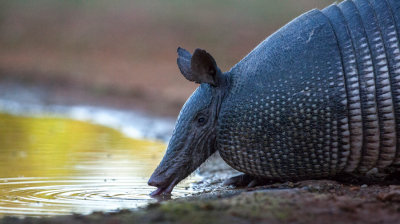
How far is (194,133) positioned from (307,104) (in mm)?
1298

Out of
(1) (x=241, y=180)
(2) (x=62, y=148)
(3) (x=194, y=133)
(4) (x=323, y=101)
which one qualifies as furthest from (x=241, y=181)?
(2) (x=62, y=148)

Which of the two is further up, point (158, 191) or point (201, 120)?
point (201, 120)

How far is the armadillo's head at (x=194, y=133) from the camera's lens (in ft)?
24.1

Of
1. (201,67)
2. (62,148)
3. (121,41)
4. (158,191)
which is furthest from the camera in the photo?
(121,41)

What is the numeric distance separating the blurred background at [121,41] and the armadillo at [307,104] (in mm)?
10977

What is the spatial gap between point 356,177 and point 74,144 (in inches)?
246

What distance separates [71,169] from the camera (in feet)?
31.0

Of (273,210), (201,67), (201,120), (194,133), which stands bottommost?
(273,210)

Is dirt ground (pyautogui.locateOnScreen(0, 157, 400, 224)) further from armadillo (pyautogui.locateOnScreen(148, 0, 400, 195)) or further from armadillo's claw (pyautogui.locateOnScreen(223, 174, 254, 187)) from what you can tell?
armadillo's claw (pyautogui.locateOnScreen(223, 174, 254, 187))

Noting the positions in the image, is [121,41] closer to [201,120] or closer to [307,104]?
[201,120]

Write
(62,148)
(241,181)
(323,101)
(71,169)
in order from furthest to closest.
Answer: (62,148) < (71,169) < (241,181) < (323,101)

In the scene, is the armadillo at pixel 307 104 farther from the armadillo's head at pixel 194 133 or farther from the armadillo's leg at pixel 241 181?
the armadillo's leg at pixel 241 181

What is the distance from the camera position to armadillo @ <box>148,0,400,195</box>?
6.70 metres

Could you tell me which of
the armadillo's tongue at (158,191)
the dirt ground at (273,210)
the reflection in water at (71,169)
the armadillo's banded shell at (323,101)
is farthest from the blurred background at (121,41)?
the dirt ground at (273,210)
